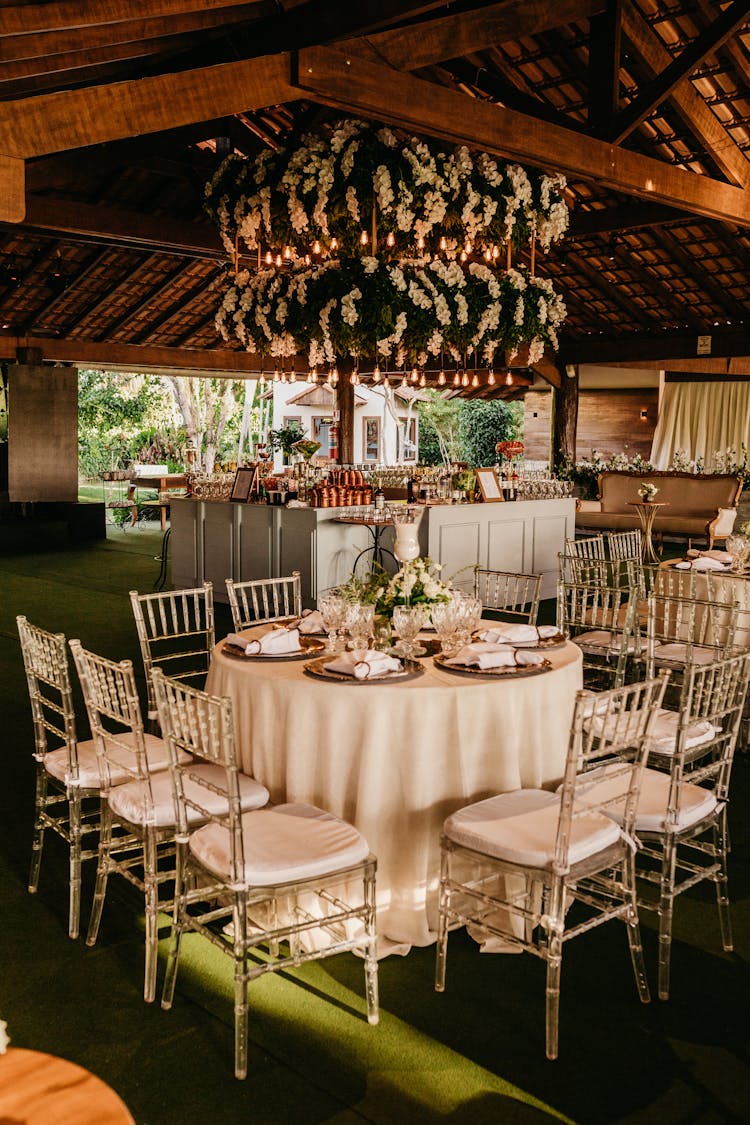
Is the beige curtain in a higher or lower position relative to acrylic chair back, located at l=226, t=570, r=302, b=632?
higher

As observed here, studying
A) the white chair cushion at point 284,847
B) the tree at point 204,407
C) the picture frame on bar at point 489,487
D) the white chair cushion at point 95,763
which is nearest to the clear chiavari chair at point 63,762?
the white chair cushion at point 95,763

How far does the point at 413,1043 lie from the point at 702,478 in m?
12.7

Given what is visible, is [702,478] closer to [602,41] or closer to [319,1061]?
[602,41]

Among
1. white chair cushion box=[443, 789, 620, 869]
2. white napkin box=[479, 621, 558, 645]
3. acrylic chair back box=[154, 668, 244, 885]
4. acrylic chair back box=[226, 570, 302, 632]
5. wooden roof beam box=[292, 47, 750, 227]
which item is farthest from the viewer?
wooden roof beam box=[292, 47, 750, 227]

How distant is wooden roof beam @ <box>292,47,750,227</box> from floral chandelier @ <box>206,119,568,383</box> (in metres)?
0.36

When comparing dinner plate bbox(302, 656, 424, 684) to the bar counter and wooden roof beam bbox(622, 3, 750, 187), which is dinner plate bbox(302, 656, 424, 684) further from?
wooden roof beam bbox(622, 3, 750, 187)

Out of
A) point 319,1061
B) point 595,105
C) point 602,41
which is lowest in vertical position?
point 319,1061

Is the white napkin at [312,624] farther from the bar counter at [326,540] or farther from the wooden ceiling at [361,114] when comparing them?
the bar counter at [326,540]

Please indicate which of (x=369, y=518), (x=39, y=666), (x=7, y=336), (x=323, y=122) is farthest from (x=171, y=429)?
(x=39, y=666)

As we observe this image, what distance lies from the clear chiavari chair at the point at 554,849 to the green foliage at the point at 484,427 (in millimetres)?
22839

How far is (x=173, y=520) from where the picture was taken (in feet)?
33.6

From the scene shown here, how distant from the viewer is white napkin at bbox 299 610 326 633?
4.02 metres

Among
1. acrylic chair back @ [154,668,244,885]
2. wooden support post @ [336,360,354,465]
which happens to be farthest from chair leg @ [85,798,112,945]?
wooden support post @ [336,360,354,465]

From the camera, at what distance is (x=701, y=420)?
19828 mm
